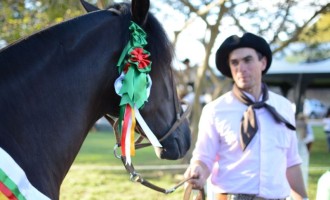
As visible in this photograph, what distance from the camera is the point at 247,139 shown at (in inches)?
113

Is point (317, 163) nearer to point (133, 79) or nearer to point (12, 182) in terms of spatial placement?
point (133, 79)

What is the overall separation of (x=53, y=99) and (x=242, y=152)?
4.93ft

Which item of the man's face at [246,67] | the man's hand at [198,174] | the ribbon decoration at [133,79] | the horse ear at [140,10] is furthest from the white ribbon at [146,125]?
the man's face at [246,67]

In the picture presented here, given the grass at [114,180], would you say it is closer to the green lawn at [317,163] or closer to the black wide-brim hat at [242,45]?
the green lawn at [317,163]

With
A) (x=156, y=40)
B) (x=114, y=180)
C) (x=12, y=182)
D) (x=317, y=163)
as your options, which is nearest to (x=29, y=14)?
(x=114, y=180)

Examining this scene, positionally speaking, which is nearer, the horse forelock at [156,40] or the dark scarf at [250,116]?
the horse forelock at [156,40]

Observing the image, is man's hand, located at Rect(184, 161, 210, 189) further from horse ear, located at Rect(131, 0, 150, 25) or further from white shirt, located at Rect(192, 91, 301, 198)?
horse ear, located at Rect(131, 0, 150, 25)

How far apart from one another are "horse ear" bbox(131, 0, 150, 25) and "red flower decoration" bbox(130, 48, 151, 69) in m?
0.13

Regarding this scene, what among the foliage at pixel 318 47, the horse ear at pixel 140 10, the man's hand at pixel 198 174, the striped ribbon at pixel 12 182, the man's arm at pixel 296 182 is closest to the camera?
the striped ribbon at pixel 12 182

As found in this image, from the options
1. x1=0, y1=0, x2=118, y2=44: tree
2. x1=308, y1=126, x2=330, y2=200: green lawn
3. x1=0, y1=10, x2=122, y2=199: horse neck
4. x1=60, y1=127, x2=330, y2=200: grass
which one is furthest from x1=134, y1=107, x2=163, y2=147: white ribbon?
x1=308, y1=126, x2=330, y2=200: green lawn

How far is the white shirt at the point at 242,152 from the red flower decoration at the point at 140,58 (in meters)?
1.09

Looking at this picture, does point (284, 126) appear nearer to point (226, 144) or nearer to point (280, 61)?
point (226, 144)

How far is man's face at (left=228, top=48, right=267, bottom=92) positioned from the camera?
2.96 m

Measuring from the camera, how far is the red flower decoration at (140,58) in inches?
79.0
